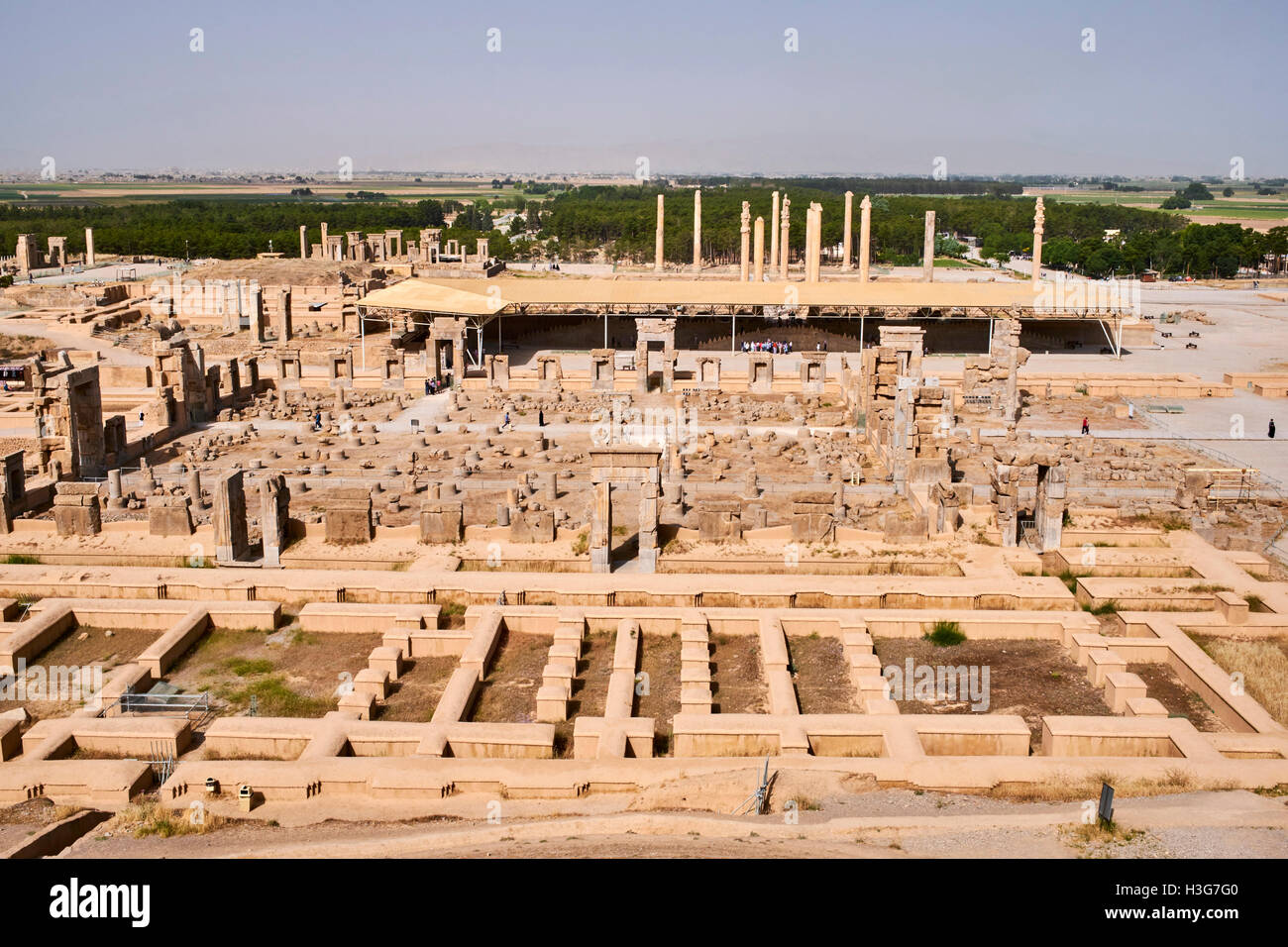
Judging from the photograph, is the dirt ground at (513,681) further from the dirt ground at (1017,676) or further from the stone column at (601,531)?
the dirt ground at (1017,676)

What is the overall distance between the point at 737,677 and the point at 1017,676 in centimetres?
433

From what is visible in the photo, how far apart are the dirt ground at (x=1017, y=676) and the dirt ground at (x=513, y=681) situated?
539 cm

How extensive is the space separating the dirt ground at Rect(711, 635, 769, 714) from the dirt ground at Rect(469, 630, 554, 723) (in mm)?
2676

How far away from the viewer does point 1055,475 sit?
22.4 meters

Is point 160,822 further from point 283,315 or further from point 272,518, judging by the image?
point 283,315

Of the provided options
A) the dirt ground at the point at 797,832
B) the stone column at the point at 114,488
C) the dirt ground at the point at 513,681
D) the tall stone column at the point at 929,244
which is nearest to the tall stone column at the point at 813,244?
the tall stone column at the point at 929,244

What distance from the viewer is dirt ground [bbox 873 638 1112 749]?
1644cm

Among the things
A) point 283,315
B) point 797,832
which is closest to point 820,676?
point 797,832

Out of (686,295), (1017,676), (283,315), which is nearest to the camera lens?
(1017,676)

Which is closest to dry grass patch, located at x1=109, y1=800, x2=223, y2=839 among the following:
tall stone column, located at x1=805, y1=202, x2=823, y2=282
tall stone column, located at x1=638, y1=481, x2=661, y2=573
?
tall stone column, located at x1=638, y1=481, x2=661, y2=573

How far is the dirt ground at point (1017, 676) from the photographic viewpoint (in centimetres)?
1644

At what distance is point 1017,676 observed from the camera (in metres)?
17.6
